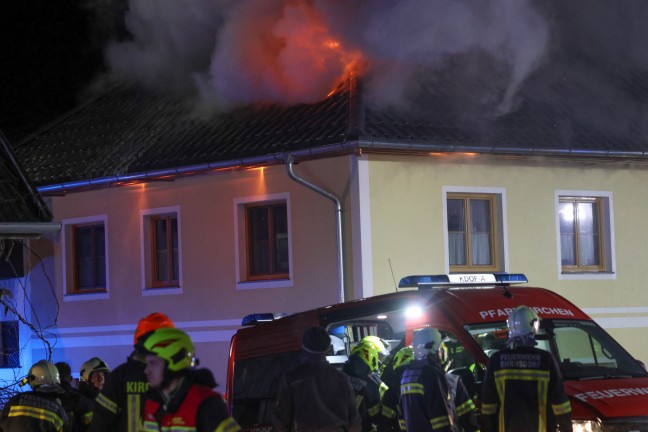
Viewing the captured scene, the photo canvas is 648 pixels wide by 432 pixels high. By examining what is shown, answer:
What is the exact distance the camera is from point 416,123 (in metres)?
18.5

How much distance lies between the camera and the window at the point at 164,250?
20.9m

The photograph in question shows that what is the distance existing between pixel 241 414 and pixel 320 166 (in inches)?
300

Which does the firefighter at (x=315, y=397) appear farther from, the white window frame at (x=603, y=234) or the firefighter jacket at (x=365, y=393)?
the white window frame at (x=603, y=234)

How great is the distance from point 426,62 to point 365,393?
11157mm

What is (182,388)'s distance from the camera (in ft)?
19.7

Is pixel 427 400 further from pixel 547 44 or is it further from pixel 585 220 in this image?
pixel 547 44

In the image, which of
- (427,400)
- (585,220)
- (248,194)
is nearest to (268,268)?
(248,194)

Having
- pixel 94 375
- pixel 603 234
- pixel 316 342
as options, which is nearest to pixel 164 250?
pixel 603 234

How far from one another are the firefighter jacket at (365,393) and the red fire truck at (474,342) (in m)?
0.72

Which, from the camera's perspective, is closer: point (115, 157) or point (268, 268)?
point (268, 268)

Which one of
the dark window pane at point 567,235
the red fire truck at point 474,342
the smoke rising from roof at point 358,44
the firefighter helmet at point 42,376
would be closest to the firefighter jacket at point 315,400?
the firefighter helmet at point 42,376

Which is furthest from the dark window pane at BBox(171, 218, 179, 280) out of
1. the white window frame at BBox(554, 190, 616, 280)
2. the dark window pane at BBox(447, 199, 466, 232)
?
the white window frame at BBox(554, 190, 616, 280)

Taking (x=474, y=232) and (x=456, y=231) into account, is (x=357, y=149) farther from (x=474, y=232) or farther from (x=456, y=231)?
(x=474, y=232)

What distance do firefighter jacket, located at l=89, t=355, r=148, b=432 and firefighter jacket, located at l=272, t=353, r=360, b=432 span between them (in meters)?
1.18
